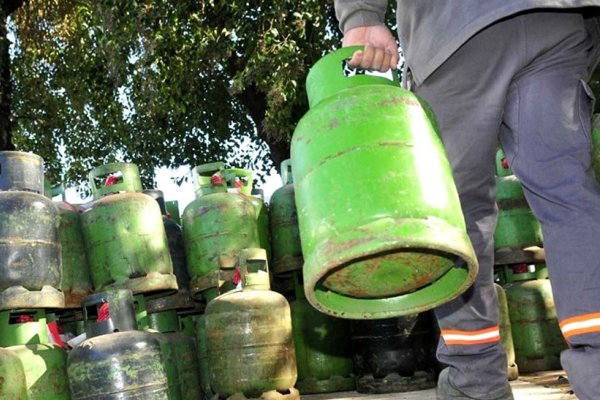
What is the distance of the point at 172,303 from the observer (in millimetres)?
4477

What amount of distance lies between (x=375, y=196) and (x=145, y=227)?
8.57ft

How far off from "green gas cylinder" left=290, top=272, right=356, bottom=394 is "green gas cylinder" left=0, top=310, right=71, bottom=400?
133 cm

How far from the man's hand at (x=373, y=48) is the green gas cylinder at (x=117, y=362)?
1.69 metres

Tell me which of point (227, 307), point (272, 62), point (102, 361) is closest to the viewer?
point (102, 361)

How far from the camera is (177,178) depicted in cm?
1173

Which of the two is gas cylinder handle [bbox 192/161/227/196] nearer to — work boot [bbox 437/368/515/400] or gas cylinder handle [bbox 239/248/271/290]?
gas cylinder handle [bbox 239/248/271/290]

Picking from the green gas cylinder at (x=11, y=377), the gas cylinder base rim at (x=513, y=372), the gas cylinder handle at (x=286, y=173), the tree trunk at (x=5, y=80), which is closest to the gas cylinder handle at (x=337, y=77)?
the green gas cylinder at (x=11, y=377)

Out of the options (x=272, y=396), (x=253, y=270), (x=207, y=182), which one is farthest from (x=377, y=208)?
(x=207, y=182)

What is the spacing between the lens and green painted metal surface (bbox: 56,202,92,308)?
406 centimetres

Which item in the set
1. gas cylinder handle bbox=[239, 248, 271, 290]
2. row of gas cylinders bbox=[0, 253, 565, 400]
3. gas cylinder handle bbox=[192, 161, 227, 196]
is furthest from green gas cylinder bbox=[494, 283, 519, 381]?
gas cylinder handle bbox=[192, 161, 227, 196]

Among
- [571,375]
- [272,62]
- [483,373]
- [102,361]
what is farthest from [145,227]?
[272,62]

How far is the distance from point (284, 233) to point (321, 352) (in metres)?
0.69

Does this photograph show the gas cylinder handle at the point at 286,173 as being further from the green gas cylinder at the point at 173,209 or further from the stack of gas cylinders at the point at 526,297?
the stack of gas cylinders at the point at 526,297

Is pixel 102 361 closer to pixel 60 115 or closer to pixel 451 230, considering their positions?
pixel 451 230
